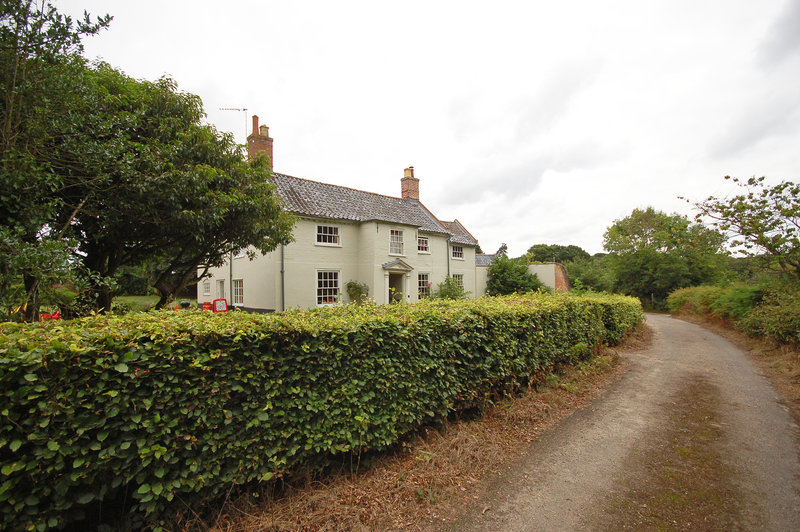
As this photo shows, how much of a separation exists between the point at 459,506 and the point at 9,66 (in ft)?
27.8

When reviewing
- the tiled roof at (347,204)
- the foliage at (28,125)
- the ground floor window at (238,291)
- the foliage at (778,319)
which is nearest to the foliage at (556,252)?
the tiled roof at (347,204)

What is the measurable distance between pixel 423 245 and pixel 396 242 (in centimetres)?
346

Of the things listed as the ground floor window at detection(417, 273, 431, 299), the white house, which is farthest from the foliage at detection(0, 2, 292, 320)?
the ground floor window at detection(417, 273, 431, 299)

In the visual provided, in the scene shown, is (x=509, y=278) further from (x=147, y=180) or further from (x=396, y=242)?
(x=147, y=180)

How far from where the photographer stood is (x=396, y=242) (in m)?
22.4

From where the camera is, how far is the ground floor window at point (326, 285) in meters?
19.8

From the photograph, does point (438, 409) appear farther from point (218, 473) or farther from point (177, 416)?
point (177, 416)

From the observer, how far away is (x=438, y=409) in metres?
4.93

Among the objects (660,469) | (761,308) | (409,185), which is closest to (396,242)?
(409,185)

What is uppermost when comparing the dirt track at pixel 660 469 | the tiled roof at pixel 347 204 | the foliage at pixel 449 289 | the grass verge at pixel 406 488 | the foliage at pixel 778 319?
the tiled roof at pixel 347 204

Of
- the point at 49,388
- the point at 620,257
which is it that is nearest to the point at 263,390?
the point at 49,388

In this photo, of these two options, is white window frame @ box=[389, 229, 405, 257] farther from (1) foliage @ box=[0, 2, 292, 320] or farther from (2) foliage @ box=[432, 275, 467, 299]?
(1) foliage @ box=[0, 2, 292, 320]

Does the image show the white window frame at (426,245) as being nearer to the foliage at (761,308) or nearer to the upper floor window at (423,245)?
the upper floor window at (423,245)

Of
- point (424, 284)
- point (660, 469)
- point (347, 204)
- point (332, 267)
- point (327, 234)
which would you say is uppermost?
point (347, 204)
